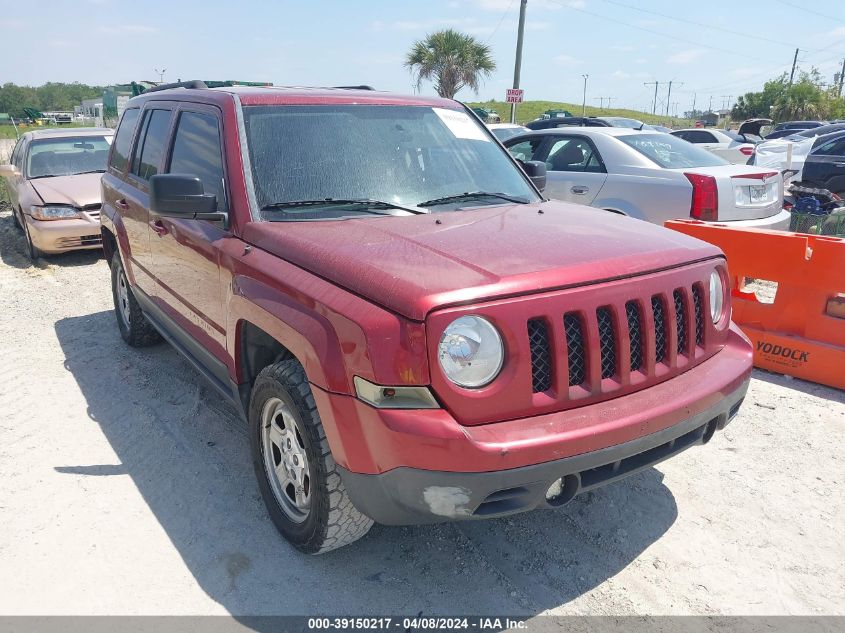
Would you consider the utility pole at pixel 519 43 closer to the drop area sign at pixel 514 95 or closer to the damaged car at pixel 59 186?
the drop area sign at pixel 514 95

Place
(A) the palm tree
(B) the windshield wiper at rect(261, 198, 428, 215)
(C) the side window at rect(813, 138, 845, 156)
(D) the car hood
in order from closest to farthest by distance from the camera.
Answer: (B) the windshield wiper at rect(261, 198, 428, 215), (D) the car hood, (C) the side window at rect(813, 138, 845, 156), (A) the palm tree

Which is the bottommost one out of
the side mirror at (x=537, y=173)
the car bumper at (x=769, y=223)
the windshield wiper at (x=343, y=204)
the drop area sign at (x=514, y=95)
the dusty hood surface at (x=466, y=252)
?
the car bumper at (x=769, y=223)

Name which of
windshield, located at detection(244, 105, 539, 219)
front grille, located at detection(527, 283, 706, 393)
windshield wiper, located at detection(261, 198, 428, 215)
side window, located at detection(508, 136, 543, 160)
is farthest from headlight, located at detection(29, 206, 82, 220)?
front grille, located at detection(527, 283, 706, 393)

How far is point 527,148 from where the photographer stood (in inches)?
330

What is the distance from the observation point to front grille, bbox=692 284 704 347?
285cm

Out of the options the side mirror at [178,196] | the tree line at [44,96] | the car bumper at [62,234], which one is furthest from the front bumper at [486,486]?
the tree line at [44,96]

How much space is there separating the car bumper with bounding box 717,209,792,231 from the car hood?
24.5ft

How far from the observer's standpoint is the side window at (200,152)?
132 inches

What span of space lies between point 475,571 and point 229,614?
101 centimetres

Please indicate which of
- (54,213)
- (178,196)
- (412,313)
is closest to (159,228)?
(178,196)

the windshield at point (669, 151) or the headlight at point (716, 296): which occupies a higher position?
the windshield at point (669, 151)

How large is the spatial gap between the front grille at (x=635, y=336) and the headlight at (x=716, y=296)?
24.8 inches

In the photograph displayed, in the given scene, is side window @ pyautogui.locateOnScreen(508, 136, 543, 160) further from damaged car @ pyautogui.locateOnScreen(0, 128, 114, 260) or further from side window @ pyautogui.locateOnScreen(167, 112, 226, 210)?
damaged car @ pyautogui.locateOnScreen(0, 128, 114, 260)

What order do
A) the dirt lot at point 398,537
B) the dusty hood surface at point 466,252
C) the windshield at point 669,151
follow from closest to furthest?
the dusty hood surface at point 466,252, the dirt lot at point 398,537, the windshield at point 669,151
